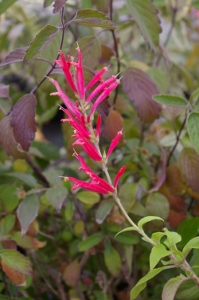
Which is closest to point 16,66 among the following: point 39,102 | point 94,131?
point 39,102

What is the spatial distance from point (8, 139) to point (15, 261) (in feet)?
0.53

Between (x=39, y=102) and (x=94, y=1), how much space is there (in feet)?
1.41

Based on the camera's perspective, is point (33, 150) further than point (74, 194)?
Yes

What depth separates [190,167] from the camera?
32.0 inches

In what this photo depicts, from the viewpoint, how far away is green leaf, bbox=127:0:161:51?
782mm

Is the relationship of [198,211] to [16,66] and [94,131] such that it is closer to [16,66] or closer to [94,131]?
[94,131]

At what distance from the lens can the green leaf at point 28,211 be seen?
0.75 meters

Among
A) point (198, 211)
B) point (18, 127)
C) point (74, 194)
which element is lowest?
point (198, 211)

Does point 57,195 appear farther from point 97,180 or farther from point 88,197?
point 97,180

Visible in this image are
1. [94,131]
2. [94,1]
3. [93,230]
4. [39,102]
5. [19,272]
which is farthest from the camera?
[39,102]

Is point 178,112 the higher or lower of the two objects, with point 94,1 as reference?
lower

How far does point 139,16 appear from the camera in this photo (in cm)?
78

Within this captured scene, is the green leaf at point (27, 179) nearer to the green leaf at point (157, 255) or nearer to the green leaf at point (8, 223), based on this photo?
the green leaf at point (8, 223)

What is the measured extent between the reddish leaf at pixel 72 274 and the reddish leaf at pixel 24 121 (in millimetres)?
244
